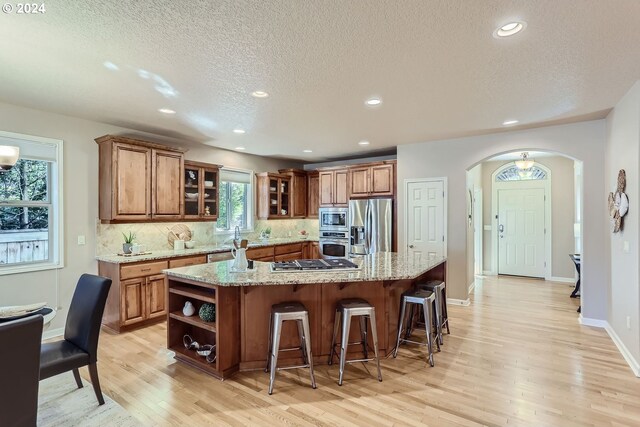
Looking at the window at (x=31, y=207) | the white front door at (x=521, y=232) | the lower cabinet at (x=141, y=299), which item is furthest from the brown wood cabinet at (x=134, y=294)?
the white front door at (x=521, y=232)

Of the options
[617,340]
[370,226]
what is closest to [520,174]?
[370,226]

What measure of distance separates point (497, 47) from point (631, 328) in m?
3.01

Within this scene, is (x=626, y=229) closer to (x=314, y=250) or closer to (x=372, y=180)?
(x=372, y=180)

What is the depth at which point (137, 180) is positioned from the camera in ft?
14.1

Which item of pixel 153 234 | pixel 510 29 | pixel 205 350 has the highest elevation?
pixel 510 29

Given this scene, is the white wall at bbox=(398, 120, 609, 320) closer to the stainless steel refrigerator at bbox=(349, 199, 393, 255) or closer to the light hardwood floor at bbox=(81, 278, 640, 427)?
the stainless steel refrigerator at bbox=(349, 199, 393, 255)

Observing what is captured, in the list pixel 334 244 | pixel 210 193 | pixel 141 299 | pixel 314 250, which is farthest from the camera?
pixel 314 250

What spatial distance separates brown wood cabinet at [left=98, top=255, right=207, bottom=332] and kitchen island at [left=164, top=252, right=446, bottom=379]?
3.67 ft

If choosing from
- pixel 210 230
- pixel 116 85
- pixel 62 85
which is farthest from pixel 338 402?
pixel 210 230

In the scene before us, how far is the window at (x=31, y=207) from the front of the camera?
3.59m

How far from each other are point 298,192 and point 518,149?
4.21 metres

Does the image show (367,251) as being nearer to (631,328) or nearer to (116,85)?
(631,328)

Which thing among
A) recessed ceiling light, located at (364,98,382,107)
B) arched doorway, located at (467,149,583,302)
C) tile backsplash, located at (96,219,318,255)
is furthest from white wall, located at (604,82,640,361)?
tile backsplash, located at (96,219,318,255)

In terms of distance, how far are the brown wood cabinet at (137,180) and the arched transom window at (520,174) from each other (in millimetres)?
6938
